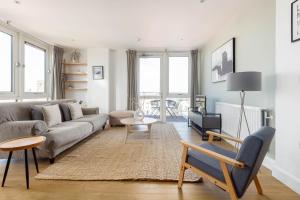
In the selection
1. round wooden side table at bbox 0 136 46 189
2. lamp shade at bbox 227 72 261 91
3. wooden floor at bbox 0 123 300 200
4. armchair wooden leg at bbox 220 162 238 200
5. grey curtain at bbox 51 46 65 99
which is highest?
grey curtain at bbox 51 46 65 99

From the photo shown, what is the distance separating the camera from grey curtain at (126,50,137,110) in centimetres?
631

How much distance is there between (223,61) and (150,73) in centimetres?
292

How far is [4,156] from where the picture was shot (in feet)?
8.50

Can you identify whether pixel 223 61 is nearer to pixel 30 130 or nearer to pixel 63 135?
pixel 63 135

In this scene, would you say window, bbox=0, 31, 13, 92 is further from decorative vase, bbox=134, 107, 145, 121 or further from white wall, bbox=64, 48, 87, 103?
decorative vase, bbox=134, 107, 145, 121

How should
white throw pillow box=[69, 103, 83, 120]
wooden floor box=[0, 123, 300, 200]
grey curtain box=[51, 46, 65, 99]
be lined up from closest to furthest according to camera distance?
1. wooden floor box=[0, 123, 300, 200]
2. white throw pillow box=[69, 103, 83, 120]
3. grey curtain box=[51, 46, 65, 99]

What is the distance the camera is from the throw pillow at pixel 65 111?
13.3 feet

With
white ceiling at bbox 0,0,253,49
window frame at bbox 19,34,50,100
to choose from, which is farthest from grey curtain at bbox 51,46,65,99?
white ceiling at bbox 0,0,253,49

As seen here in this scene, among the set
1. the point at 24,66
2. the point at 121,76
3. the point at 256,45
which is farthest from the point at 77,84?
the point at 256,45

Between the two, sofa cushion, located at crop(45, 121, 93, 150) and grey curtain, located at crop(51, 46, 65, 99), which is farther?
grey curtain, located at crop(51, 46, 65, 99)

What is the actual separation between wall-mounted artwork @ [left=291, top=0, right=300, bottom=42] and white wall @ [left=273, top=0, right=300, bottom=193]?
6cm

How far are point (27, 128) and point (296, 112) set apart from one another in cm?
326

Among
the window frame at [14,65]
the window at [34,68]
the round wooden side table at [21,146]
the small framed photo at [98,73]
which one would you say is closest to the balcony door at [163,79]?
the small framed photo at [98,73]

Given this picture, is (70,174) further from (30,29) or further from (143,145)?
(30,29)
